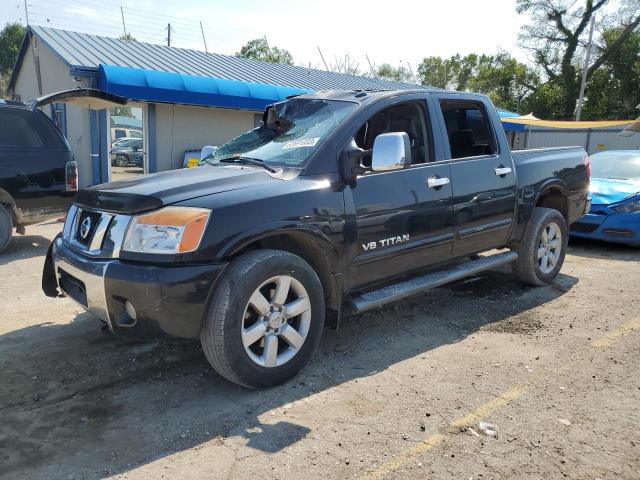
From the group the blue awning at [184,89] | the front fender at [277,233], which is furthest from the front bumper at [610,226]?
the blue awning at [184,89]

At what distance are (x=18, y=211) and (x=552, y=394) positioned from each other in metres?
6.65

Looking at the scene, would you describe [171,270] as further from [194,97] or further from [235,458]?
[194,97]

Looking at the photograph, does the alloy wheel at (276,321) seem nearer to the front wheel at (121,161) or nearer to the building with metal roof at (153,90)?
the building with metal roof at (153,90)

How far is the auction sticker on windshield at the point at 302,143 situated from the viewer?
3.81 meters

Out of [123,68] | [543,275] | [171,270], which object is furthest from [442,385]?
[123,68]

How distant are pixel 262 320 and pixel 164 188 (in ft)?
3.29

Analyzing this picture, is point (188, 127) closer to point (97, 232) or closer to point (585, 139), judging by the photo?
point (97, 232)

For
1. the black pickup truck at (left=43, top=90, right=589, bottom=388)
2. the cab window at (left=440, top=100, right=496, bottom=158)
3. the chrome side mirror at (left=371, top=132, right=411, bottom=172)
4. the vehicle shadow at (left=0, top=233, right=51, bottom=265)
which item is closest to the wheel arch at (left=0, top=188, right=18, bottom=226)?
the vehicle shadow at (left=0, top=233, right=51, bottom=265)

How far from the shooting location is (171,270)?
295 cm

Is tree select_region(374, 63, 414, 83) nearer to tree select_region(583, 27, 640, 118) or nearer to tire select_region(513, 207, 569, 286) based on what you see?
tree select_region(583, 27, 640, 118)

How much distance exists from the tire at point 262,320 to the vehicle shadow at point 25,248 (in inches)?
190

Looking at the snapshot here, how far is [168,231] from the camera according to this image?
9.93 ft

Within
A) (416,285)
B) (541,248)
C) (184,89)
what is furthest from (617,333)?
(184,89)

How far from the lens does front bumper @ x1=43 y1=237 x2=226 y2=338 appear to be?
9.62 ft
